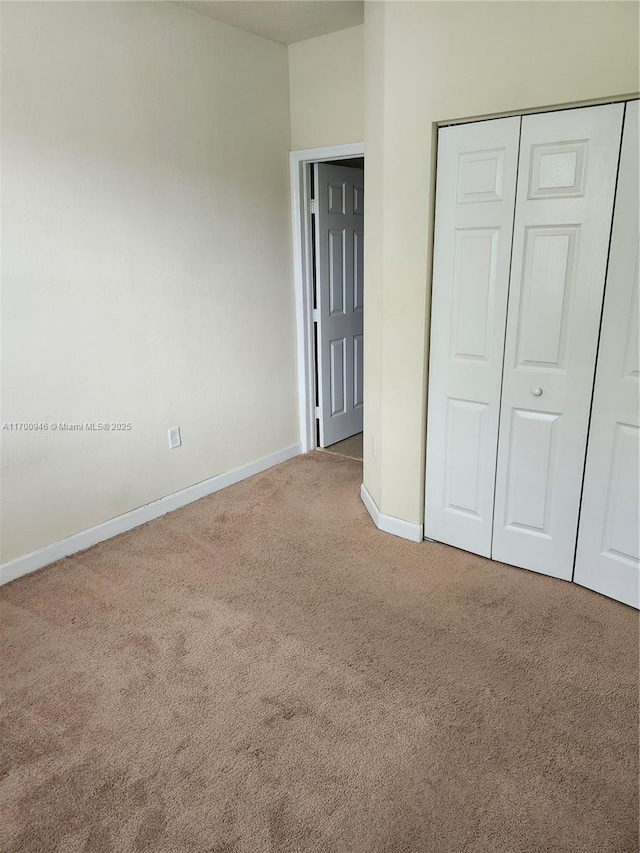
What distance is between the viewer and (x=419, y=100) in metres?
2.58

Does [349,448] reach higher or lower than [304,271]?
lower

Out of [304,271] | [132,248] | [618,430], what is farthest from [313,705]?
[304,271]

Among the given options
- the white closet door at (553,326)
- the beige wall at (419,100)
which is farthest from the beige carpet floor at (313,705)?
the beige wall at (419,100)

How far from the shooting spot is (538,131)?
92.7 inches

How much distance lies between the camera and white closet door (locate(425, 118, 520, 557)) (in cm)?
251

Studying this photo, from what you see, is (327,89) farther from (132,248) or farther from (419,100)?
(132,248)

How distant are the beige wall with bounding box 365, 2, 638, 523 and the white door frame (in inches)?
37.2

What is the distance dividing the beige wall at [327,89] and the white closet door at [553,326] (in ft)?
5.18

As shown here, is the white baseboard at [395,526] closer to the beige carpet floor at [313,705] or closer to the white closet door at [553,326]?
the beige carpet floor at [313,705]

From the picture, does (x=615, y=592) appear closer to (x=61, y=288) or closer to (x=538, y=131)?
(x=538, y=131)

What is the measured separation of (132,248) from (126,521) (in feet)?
4.84

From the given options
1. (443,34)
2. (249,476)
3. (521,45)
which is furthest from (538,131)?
(249,476)

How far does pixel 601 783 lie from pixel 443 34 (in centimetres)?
276

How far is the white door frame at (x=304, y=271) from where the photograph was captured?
3.83 m
